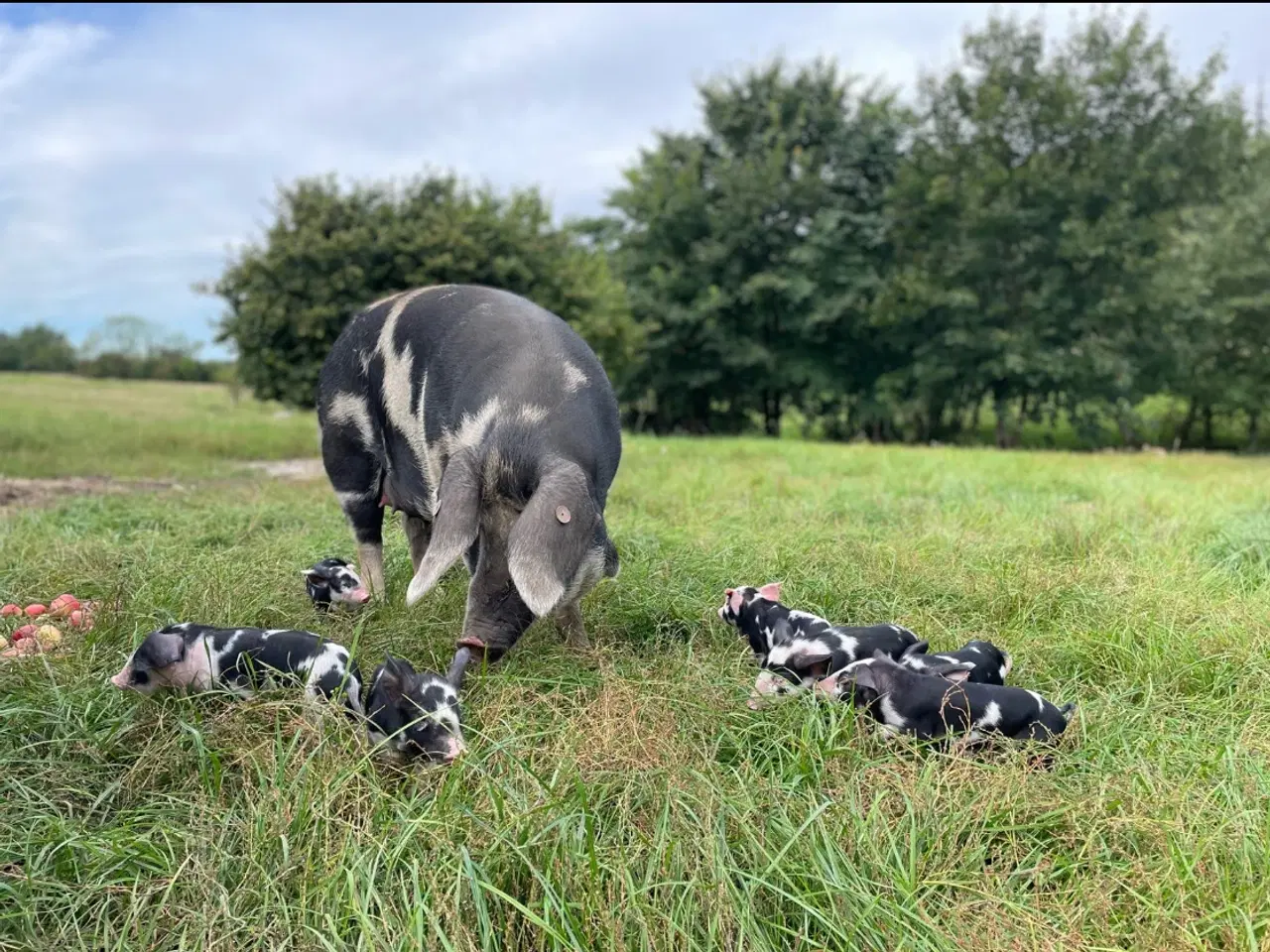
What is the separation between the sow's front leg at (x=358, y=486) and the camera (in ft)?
14.6

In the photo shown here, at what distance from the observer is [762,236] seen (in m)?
22.3

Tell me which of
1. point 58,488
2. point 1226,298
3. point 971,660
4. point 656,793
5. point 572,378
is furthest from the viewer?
point 1226,298

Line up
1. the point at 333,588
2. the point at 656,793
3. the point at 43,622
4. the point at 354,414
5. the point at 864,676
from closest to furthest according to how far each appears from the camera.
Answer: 1. the point at 656,793
2. the point at 864,676
3. the point at 43,622
4. the point at 333,588
5. the point at 354,414

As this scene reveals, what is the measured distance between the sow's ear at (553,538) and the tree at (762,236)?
18.3 meters

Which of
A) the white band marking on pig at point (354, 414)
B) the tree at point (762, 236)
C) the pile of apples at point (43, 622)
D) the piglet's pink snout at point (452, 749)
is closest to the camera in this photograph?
the piglet's pink snout at point (452, 749)

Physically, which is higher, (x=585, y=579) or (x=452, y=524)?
(x=452, y=524)

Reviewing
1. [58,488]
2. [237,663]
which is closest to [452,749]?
[237,663]

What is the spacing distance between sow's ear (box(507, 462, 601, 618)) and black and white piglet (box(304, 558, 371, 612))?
4.83 feet

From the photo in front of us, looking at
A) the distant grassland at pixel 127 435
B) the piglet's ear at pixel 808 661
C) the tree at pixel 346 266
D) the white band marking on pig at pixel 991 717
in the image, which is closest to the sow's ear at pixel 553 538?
the piglet's ear at pixel 808 661

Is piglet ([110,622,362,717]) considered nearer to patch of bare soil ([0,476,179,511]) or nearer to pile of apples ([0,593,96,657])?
pile of apples ([0,593,96,657])

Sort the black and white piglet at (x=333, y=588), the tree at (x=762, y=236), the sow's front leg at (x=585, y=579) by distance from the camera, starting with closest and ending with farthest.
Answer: the sow's front leg at (x=585, y=579), the black and white piglet at (x=333, y=588), the tree at (x=762, y=236)

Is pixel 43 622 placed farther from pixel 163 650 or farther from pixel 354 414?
pixel 354 414

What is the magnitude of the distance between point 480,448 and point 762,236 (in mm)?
20317

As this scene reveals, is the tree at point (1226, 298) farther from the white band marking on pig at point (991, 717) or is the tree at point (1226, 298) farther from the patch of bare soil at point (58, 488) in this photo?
the white band marking on pig at point (991, 717)
